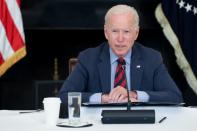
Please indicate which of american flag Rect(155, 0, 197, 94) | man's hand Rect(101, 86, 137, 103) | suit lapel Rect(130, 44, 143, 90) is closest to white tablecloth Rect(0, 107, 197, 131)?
man's hand Rect(101, 86, 137, 103)

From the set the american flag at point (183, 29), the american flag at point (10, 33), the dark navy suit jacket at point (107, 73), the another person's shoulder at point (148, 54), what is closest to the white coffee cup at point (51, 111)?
the dark navy suit jacket at point (107, 73)

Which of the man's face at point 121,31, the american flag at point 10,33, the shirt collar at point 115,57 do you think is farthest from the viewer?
the american flag at point 10,33

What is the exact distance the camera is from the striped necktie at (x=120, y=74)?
8.16 ft

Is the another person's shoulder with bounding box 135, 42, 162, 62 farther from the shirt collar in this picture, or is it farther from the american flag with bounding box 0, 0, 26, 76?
the american flag with bounding box 0, 0, 26, 76

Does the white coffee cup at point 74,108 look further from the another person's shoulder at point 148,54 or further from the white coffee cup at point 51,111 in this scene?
the another person's shoulder at point 148,54

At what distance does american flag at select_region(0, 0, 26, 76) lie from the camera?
376cm

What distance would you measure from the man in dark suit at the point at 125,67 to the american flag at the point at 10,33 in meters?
1.34

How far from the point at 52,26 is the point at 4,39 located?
528 millimetres

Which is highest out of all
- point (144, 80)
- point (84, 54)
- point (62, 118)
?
point (84, 54)

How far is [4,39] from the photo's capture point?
3.77 m

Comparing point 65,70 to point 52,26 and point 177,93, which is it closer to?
point 52,26

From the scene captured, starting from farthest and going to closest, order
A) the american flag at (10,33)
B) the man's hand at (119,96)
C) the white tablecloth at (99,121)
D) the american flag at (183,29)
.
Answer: the american flag at (183,29)
the american flag at (10,33)
the man's hand at (119,96)
the white tablecloth at (99,121)

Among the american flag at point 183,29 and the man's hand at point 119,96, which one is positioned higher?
Answer: the american flag at point 183,29

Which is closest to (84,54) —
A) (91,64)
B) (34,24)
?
(91,64)
